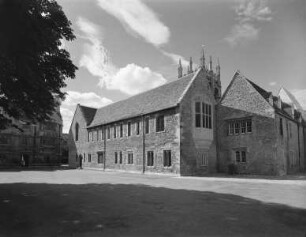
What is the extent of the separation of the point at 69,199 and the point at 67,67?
586cm

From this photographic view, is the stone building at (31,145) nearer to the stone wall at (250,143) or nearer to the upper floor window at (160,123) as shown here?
the upper floor window at (160,123)

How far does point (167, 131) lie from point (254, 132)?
340 inches

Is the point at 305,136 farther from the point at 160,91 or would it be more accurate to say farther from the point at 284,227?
the point at 284,227

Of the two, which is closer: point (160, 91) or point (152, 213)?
point (152, 213)

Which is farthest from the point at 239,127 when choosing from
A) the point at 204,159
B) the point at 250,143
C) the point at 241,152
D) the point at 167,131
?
the point at 167,131

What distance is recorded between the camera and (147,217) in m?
8.19

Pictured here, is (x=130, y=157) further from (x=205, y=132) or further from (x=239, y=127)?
(x=239, y=127)

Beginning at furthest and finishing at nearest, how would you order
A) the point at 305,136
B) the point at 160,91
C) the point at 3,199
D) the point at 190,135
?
the point at 305,136 → the point at 160,91 → the point at 190,135 → the point at 3,199

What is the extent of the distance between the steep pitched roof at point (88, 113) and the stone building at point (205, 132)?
35.6 feet

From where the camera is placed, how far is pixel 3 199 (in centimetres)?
1146

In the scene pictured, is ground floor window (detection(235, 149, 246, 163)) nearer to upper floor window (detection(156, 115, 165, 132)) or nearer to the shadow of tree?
upper floor window (detection(156, 115, 165, 132))

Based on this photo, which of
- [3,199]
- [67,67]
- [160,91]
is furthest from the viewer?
[160,91]

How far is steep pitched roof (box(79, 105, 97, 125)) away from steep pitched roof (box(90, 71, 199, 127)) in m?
2.45

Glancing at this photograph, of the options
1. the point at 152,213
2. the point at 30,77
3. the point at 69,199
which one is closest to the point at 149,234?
the point at 152,213
